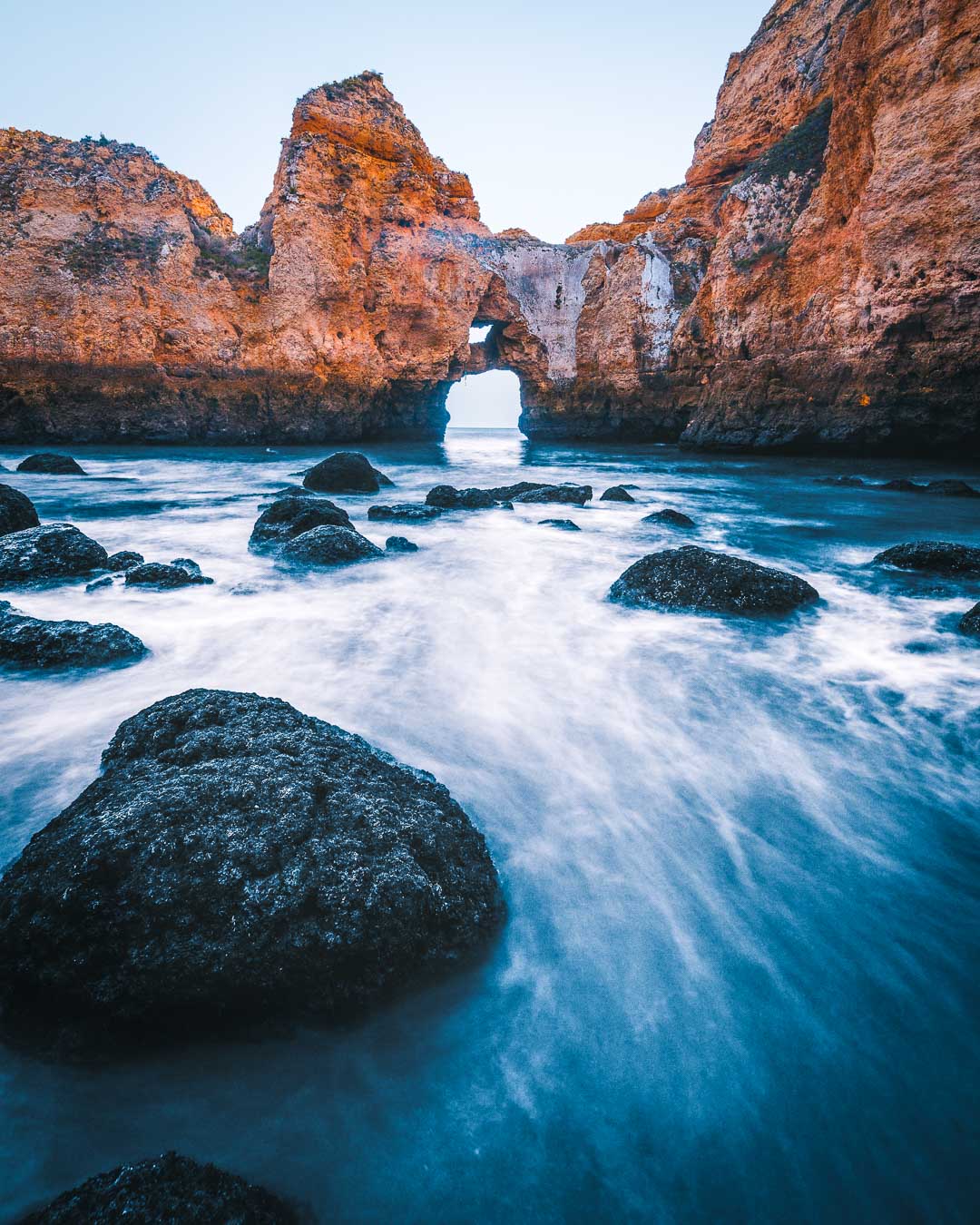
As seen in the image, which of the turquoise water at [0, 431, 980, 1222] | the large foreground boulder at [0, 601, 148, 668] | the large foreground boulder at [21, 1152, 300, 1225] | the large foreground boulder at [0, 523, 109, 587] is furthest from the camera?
the large foreground boulder at [0, 523, 109, 587]

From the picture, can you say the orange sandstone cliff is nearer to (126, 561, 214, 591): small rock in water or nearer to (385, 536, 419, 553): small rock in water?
(385, 536, 419, 553): small rock in water

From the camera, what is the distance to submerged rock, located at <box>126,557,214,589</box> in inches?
189

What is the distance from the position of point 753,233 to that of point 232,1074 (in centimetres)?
2085

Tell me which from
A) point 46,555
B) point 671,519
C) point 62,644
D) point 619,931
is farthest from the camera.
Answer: point 671,519

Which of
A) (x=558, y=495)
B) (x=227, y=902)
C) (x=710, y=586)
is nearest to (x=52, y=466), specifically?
(x=558, y=495)

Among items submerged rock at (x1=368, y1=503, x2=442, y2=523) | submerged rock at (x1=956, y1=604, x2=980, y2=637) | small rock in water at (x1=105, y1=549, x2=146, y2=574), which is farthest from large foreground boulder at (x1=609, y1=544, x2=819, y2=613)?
small rock in water at (x1=105, y1=549, x2=146, y2=574)

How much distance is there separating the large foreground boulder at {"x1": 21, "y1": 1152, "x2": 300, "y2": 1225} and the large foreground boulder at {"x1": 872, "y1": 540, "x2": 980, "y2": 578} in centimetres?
663

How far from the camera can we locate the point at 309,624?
4.25 m

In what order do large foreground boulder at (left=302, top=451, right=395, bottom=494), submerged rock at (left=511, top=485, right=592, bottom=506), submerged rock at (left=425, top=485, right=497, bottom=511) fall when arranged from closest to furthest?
1. submerged rock at (left=425, top=485, right=497, bottom=511)
2. submerged rock at (left=511, top=485, right=592, bottom=506)
3. large foreground boulder at (left=302, top=451, right=395, bottom=494)

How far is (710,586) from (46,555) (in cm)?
555

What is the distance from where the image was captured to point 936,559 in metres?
5.54

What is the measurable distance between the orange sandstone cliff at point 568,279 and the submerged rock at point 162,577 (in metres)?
14.5

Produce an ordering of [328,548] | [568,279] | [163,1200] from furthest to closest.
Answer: [568,279] → [328,548] → [163,1200]

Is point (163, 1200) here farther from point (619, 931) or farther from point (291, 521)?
point (291, 521)
